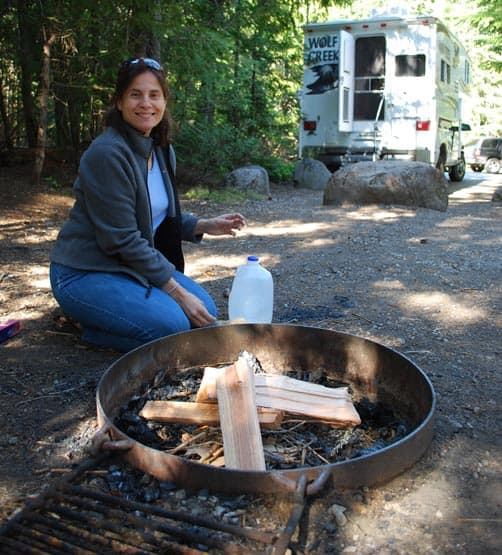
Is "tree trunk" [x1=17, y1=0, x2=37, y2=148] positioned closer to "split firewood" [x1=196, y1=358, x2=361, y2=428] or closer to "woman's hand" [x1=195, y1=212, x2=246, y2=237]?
"woman's hand" [x1=195, y1=212, x2=246, y2=237]

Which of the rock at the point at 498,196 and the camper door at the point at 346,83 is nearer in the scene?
the rock at the point at 498,196

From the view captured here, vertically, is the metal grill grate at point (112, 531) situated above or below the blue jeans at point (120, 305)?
below

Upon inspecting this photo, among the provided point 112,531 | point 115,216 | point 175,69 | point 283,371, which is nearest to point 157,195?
point 115,216

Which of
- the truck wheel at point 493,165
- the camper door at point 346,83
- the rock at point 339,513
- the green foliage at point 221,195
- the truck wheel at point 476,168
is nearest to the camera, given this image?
the rock at point 339,513

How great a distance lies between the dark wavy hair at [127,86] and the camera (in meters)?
2.80

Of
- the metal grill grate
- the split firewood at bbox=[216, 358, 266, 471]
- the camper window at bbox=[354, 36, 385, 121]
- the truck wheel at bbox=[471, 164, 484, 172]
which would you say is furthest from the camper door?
the truck wheel at bbox=[471, 164, 484, 172]

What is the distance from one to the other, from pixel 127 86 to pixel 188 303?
3.35 ft

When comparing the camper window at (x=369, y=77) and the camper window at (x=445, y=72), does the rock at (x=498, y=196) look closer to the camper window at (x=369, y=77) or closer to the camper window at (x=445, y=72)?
the camper window at (x=369, y=77)

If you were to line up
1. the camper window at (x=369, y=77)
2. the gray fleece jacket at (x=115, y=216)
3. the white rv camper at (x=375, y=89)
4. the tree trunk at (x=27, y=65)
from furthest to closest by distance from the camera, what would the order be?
the camper window at (x=369, y=77) < the white rv camper at (x=375, y=89) < the tree trunk at (x=27, y=65) < the gray fleece jacket at (x=115, y=216)

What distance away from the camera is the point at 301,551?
63.3 inches

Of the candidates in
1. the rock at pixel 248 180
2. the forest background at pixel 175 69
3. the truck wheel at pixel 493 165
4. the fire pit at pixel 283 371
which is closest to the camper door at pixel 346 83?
the forest background at pixel 175 69

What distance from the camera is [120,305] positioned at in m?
2.80

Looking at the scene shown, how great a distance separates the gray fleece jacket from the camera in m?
2.73

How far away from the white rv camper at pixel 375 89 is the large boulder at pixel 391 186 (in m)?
3.01
